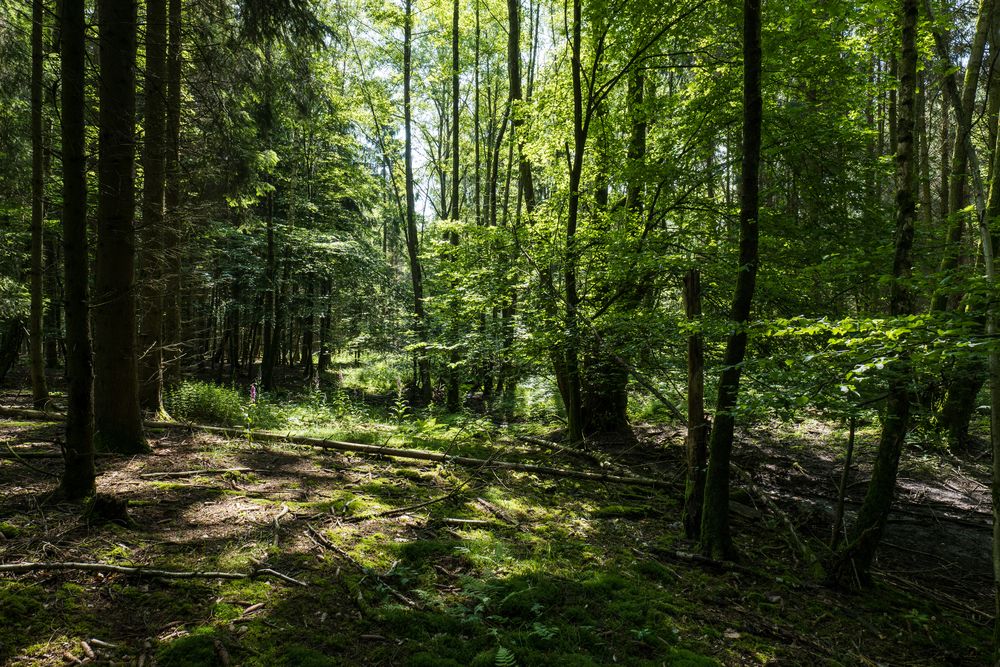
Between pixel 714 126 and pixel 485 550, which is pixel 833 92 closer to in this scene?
pixel 714 126

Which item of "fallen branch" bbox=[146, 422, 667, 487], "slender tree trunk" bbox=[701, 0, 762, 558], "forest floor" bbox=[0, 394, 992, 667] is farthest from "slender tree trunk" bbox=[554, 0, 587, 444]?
"slender tree trunk" bbox=[701, 0, 762, 558]

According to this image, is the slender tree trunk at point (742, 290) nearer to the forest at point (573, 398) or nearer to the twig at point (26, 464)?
the forest at point (573, 398)

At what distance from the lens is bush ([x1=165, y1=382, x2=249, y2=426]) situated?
915 cm

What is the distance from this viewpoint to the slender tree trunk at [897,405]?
4.70 meters

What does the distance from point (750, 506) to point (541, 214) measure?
7.08 meters

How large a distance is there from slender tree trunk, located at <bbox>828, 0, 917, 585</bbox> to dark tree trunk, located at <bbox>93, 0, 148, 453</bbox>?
23.7 ft

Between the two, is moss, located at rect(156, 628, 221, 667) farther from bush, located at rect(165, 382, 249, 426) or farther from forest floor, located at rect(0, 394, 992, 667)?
bush, located at rect(165, 382, 249, 426)

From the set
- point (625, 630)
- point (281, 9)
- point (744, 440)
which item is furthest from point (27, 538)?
point (744, 440)

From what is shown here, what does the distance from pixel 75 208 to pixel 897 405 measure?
730 centimetres

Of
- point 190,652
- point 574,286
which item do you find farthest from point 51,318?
point 190,652

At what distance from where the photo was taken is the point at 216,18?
682 cm

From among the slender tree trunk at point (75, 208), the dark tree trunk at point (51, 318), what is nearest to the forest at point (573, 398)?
the slender tree trunk at point (75, 208)

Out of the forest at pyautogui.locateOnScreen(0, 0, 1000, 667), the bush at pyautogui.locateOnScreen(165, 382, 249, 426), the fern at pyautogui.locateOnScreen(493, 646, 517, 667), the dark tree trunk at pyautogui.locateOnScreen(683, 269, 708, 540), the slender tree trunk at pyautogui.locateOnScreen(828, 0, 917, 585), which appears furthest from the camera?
the bush at pyautogui.locateOnScreen(165, 382, 249, 426)

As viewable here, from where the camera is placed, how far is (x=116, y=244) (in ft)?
17.5
